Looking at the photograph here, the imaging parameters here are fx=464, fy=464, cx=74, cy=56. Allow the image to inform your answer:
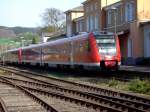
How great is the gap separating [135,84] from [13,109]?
7.76 meters

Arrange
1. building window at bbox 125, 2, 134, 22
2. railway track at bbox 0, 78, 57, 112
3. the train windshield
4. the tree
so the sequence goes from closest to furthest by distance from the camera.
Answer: railway track at bbox 0, 78, 57, 112 < the train windshield < building window at bbox 125, 2, 134, 22 < the tree

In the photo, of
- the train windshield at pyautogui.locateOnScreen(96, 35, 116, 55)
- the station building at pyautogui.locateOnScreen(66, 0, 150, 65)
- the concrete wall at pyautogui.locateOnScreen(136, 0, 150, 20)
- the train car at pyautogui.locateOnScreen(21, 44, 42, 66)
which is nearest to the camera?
the train windshield at pyautogui.locateOnScreen(96, 35, 116, 55)

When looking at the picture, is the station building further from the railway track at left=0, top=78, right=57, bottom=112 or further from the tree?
the tree

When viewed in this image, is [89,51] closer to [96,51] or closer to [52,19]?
→ [96,51]

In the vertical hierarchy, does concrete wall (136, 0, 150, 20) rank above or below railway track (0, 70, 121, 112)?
above

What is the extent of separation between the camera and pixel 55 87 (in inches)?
893

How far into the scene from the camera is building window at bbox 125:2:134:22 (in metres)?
54.3

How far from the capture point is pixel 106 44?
29812mm

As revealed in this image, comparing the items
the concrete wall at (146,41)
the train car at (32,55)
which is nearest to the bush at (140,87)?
the train car at (32,55)

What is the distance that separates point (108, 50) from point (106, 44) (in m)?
0.42

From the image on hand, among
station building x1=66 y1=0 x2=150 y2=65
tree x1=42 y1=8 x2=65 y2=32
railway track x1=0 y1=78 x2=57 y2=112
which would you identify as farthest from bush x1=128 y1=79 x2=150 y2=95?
tree x1=42 y1=8 x2=65 y2=32

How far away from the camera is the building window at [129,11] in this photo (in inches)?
2139

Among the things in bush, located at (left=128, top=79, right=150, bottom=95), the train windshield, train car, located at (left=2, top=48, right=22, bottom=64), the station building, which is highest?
the station building

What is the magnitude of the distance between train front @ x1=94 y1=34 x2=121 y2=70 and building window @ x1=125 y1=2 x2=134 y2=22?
2461 cm
